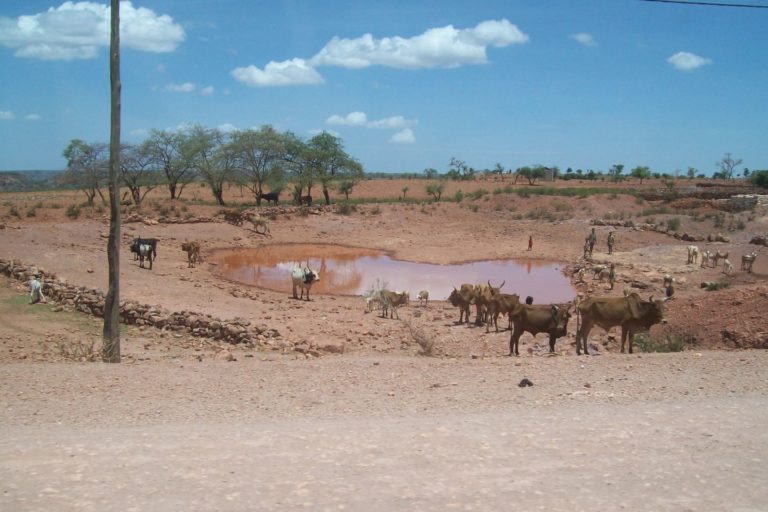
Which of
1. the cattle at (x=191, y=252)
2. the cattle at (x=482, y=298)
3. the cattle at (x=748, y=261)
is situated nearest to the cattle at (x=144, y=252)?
the cattle at (x=191, y=252)

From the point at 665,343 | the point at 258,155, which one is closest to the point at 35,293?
the point at 665,343

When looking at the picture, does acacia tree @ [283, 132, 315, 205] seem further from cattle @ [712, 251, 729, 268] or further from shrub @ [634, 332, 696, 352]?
shrub @ [634, 332, 696, 352]

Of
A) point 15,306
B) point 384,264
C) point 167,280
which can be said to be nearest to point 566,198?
point 384,264

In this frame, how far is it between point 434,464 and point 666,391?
3987 millimetres

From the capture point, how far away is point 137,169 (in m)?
46.8

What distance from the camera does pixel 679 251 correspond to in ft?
109

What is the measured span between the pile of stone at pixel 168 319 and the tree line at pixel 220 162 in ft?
97.5

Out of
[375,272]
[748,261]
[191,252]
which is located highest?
[748,261]

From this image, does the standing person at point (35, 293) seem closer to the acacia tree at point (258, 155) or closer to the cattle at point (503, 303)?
the cattle at point (503, 303)

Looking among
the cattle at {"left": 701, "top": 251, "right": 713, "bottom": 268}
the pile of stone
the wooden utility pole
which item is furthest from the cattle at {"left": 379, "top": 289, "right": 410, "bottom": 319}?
the cattle at {"left": 701, "top": 251, "right": 713, "bottom": 268}

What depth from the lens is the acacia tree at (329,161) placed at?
55.0 m

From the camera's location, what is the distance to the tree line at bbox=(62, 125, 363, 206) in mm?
45500

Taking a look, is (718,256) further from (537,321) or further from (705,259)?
(537,321)

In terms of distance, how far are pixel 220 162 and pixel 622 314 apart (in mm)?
42801
